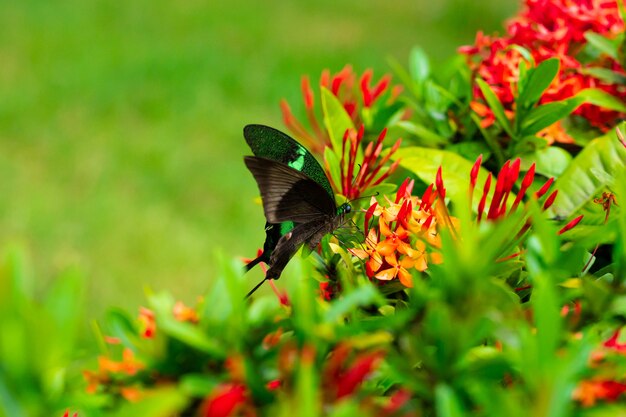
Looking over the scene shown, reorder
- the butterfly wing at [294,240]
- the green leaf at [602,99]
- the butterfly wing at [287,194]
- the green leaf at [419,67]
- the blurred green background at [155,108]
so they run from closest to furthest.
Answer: the butterfly wing at [287,194]
the butterfly wing at [294,240]
the green leaf at [602,99]
the green leaf at [419,67]
the blurred green background at [155,108]

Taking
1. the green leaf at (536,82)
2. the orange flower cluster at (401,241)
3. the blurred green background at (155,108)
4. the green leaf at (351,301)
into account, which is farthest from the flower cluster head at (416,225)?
the blurred green background at (155,108)

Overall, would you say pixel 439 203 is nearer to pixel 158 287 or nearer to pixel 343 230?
pixel 343 230

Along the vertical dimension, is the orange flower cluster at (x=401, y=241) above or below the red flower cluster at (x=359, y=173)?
below

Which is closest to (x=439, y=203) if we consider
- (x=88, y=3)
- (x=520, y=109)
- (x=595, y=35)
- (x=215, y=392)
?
(x=215, y=392)

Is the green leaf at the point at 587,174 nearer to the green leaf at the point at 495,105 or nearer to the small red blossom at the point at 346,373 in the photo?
the green leaf at the point at 495,105

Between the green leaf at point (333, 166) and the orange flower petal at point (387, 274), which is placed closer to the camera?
the orange flower petal at point (387, 274)

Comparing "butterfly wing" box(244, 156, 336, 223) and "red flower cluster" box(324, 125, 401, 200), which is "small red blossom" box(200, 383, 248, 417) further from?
"red flower cluster" box(324, 125, 401, 200)

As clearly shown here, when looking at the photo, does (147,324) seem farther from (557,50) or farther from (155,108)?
(155,108)
